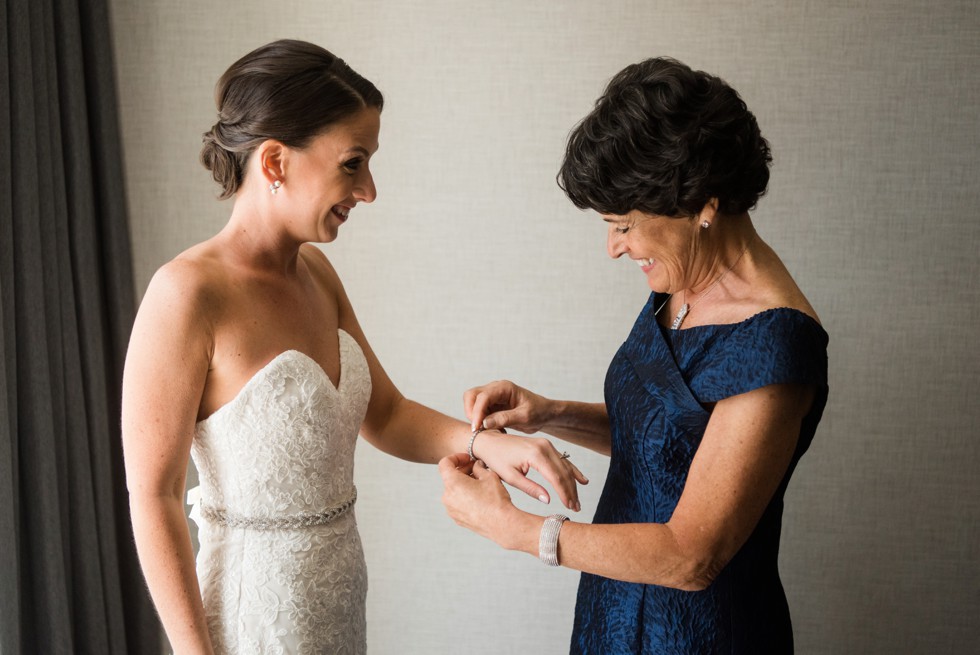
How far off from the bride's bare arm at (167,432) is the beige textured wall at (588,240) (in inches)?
55.4

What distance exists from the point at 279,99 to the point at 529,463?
799 mm

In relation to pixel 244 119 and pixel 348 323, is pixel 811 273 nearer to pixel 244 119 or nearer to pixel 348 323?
pixel 348 323

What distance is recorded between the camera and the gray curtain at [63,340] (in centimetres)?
230

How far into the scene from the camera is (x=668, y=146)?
1.39 m

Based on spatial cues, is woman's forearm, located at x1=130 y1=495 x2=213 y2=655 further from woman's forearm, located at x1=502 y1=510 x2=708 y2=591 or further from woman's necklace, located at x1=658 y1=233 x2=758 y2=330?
woman's necklace, located at x1=658 y1=233 x2=758 y2=330

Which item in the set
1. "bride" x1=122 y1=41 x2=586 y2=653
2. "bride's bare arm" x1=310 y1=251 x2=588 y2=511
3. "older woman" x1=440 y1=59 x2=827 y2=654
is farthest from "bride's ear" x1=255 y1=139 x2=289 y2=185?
"older woman" x1=440 y1=59 x2=827 y2=654

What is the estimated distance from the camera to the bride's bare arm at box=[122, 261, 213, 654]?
4.55 ft

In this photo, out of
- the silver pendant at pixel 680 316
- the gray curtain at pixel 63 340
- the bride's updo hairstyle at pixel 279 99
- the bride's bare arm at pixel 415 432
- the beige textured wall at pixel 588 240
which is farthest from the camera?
the beige textured wall at pixel 588 240

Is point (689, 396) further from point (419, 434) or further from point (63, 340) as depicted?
point (63, 340)

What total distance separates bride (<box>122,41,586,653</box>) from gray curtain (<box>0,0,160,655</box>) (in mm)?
1007

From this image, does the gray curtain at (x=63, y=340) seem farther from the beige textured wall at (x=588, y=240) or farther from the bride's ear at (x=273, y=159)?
the bride's ear at (x=273, y=159)

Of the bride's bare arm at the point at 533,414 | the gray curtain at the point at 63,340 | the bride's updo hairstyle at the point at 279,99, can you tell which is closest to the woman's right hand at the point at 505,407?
the bride's bare arm at the point at 533,414

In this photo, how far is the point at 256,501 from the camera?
1550 millimetres

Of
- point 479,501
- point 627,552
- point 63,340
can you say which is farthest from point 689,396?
point 63,340
